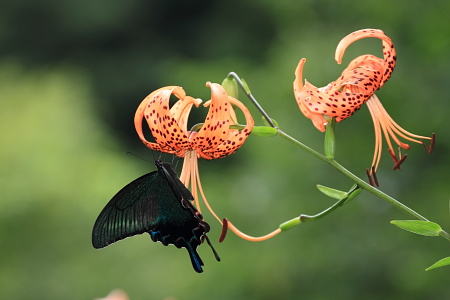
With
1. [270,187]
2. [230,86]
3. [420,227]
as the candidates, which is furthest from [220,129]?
[270,187]

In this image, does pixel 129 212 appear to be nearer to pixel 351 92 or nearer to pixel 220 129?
pixel 220 129

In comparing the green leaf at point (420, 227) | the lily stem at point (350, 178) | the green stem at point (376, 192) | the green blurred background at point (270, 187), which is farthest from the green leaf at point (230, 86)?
the green blurred background at point (270, 187)

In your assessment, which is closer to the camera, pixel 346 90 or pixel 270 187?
pixel 346 90

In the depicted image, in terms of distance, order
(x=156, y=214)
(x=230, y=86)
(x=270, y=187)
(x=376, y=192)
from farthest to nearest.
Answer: (x=270, y=187)
(x=156, y=214)
(x=230, y=86)
(x=376, y=192)

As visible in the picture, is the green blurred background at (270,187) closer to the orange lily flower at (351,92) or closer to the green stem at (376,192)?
the orange lily flower at (351,92)

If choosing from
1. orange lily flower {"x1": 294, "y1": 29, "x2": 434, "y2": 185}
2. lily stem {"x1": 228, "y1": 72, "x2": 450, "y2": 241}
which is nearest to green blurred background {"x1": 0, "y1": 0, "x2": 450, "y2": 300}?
orange lily flower {"x1": 294, "y1": 29, "x2": 434, "y2": 185}

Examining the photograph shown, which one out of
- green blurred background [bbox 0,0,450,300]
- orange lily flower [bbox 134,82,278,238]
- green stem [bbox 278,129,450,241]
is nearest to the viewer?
green stem [bbox 278,129,450,241]

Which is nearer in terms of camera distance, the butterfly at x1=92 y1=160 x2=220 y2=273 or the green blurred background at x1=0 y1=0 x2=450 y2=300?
the butterfly at x1=92 y1=160 x2=220 y2=273

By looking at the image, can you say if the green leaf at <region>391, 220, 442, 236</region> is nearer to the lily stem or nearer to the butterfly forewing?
the lily stem

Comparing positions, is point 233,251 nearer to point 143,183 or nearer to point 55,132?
point 55,132
